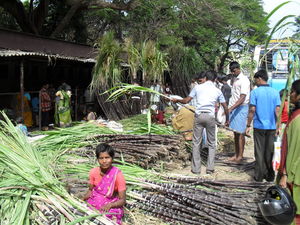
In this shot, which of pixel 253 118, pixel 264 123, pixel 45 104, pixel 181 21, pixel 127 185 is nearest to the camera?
pixel 127 185

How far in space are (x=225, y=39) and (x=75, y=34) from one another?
10081 mm

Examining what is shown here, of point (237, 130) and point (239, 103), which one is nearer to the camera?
point (239, 103)

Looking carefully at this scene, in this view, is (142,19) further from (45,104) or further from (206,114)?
(206,114)

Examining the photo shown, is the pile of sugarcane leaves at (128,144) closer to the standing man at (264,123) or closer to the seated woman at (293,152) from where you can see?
the standing man at (264,123)

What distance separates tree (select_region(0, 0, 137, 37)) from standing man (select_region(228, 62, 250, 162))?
895 cm

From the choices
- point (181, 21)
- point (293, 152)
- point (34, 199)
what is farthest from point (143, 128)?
point (181, 21)

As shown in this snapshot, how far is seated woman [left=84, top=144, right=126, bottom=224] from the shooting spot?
2.95 metres

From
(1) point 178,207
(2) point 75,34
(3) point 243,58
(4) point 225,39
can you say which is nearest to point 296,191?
(1) point 178,207

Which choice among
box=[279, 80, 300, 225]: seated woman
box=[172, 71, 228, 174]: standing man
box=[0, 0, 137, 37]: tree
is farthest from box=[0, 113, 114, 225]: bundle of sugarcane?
box=[0, 0, 137, 37]: tree

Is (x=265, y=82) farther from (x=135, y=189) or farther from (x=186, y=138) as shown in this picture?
(x=135, y=189)

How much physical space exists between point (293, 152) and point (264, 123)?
173cm

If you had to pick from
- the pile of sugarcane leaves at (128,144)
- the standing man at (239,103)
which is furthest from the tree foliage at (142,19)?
the pile of sugarcane leaves at (128,144)

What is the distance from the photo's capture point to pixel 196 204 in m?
3.24

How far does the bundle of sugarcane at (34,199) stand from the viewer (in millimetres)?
2639
